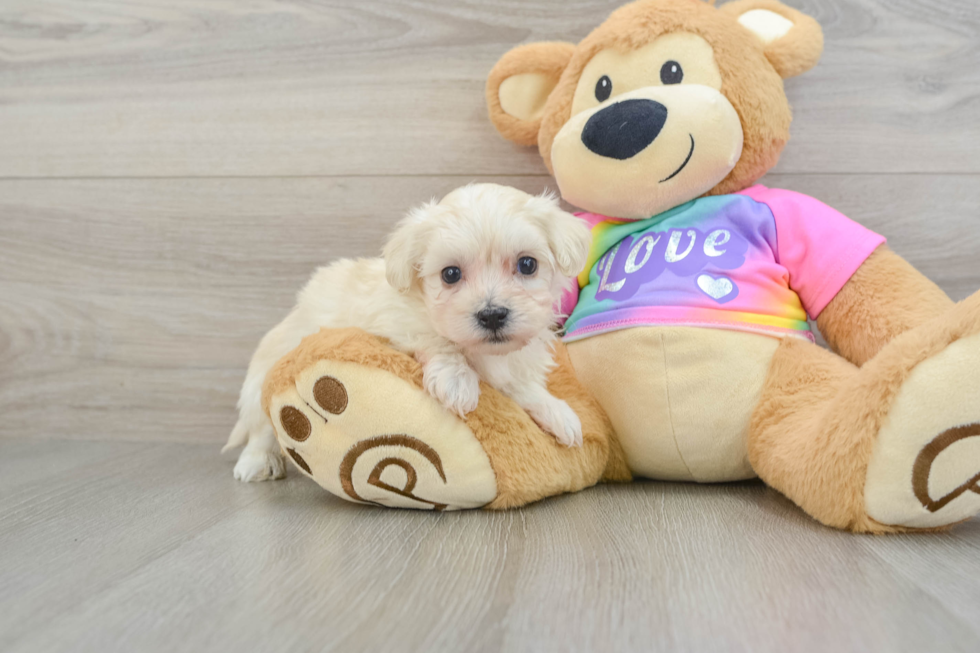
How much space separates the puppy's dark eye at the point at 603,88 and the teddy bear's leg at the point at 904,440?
60 cm

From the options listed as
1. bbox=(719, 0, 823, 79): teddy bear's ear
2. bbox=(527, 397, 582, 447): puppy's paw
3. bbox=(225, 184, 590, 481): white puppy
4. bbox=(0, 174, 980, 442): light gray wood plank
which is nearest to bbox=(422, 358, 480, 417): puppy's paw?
bbox=(225, 184, 590, 481): white puppy

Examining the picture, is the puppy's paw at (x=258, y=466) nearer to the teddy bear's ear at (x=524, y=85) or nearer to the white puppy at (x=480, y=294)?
the white puppy at (x=480, y=294)

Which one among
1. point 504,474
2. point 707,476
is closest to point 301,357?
point 504,474

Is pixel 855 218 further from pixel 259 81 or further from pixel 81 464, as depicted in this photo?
pixel 81 464

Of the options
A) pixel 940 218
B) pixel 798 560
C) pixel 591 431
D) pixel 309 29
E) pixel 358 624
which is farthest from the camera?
pixel 309 29

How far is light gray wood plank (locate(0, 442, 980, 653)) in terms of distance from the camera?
1.94ft

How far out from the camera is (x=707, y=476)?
43.4 inches

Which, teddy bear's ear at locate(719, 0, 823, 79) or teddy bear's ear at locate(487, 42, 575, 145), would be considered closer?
teddy bear's ear at locate(719, 0, 823, 79)

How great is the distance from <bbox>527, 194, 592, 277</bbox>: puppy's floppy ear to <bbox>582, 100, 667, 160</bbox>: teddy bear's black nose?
0.52 feet

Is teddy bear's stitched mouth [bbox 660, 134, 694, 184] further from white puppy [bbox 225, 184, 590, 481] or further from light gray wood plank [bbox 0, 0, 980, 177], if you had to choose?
light gray wood plank [bbox 0, 0, 980, 177]

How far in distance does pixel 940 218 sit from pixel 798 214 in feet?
1.48

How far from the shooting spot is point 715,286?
1.09 meters

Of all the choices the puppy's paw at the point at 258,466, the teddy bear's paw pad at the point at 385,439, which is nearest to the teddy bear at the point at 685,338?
the teddy bear's paw pad at the point at 385,439

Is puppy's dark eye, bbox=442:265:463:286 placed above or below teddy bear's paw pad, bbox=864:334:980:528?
above
